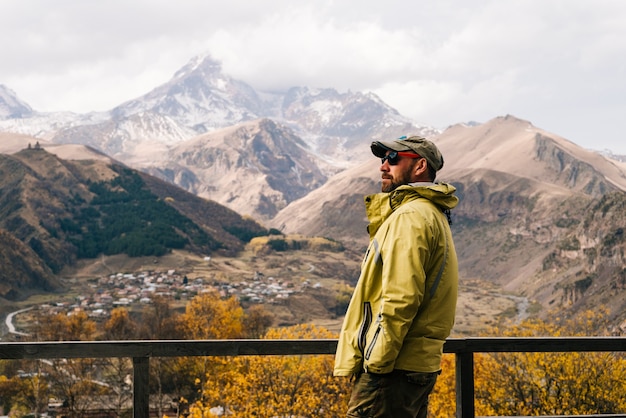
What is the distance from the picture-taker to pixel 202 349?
409cm

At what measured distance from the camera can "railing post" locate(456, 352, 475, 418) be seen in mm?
4219

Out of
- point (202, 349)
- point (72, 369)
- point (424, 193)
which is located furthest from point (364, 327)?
point (72, 369)

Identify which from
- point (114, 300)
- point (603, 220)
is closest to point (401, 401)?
point (114, 300)

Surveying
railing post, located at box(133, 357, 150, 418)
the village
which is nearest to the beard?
railing post, located at box(133, 357, 150, 418)

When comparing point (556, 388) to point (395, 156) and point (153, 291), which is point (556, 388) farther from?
point (153, 291)

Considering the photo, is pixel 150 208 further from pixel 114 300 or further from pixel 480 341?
pixel 480 341

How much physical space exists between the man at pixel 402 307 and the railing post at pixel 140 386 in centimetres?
145

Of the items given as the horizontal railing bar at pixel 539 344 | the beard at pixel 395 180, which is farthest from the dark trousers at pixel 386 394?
the horizontal railing bar at pixel 539 344

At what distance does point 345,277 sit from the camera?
17312 centimetres

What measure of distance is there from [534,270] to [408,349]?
177m

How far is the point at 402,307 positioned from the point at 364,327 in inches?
10.2

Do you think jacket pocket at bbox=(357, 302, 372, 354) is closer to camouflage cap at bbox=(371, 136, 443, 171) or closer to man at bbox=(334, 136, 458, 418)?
man at bbox=(334, 136, 458, 418)

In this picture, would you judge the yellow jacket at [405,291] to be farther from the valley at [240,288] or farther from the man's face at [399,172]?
the valley at [240,288]

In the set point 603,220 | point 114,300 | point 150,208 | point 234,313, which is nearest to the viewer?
point 234,313
